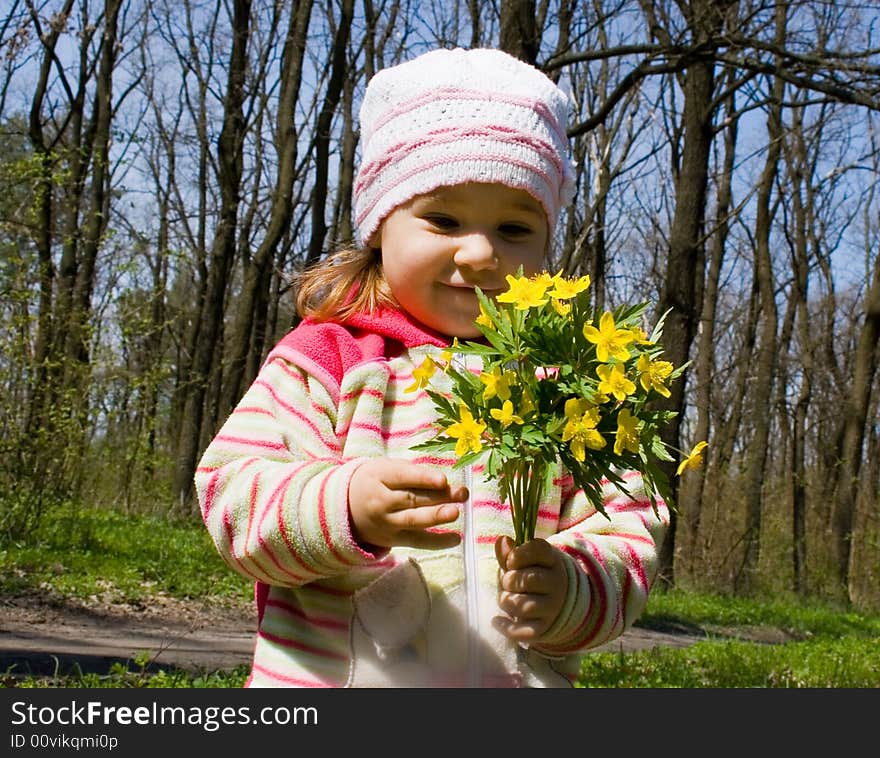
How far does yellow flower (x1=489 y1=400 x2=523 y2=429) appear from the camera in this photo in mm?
1376

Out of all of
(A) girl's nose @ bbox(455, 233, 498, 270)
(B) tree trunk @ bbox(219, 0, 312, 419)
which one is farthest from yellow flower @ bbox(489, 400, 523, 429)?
(B) tree trunk @ bbox(219, 0, 312, 419)

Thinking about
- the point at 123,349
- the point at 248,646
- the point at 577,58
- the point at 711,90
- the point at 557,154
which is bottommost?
the point at 248,646

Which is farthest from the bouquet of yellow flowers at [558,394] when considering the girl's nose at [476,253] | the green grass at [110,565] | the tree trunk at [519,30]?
the tree trunk at [519,30]

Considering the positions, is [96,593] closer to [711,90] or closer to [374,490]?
[374,490]

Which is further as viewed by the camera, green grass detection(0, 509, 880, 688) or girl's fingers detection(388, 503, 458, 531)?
green grass detection(0, 509, 880, 688)

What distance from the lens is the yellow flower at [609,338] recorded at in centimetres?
141

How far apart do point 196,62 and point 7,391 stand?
14482 mm

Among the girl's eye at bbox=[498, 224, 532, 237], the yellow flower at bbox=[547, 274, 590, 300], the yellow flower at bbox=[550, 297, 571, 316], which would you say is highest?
the girl's eye at bbox=[498, 224, 532, 237]

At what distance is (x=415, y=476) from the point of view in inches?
55.0

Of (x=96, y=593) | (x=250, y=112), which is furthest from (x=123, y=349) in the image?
(x=250, y=112)

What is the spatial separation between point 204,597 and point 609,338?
255 inches

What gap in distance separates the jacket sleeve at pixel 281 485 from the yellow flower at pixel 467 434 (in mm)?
224

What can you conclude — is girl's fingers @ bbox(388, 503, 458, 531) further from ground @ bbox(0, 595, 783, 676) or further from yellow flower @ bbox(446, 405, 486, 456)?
ground @ bbox(0, 595, 783, 676)

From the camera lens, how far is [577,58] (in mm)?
8258
